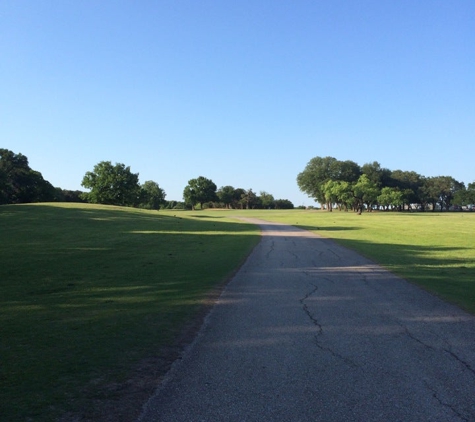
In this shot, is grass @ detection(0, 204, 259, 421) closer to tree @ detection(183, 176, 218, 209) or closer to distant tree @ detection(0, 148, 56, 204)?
distant tree @ detection(0, 148, 56, 204)

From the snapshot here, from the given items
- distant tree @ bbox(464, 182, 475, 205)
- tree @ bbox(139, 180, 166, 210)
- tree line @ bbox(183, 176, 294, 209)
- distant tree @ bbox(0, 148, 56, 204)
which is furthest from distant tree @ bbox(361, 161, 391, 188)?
distant tree @ bbox(0, 148, 56, 204)

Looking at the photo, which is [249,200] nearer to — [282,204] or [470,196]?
[282,204]

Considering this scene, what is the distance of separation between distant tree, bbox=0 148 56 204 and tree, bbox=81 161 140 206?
11695 millimetres

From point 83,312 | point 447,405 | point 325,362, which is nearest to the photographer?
point 447,405

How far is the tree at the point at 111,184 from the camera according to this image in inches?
4048

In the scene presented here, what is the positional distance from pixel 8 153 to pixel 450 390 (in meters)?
98.3

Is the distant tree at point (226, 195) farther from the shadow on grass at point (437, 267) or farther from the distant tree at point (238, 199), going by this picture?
the shadow on grass at point (437, 267)

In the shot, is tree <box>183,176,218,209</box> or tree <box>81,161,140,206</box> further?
tree <box>183,176,218,209</box>

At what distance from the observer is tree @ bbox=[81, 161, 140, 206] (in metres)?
103

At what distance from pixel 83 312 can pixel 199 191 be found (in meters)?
143

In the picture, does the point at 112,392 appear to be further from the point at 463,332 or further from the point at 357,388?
the point at 463,332

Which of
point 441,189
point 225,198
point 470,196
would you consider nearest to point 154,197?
point 225,198

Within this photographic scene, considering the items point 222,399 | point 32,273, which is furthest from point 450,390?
point 32,273

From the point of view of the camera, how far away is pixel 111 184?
104m
